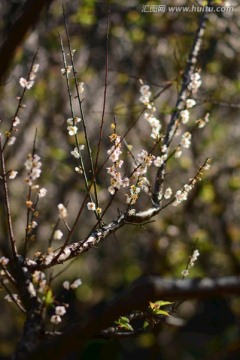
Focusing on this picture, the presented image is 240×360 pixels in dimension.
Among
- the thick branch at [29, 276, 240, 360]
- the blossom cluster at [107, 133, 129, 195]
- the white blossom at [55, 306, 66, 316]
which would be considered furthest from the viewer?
the blossom cluster at [107, 133, 129, 195]

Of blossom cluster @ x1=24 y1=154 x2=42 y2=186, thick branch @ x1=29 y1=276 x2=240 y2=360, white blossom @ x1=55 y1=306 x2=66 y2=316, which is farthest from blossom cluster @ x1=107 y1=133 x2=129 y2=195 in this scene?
thick branch @ x1=29 y1=276 x2=240 y2=360

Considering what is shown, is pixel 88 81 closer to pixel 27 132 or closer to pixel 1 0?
pixel 27 132

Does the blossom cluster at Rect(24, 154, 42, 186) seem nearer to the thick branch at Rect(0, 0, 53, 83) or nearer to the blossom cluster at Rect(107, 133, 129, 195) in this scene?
the blossom cluster at Rect(107, 133, 129, 195)

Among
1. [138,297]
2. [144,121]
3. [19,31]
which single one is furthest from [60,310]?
[144,121]

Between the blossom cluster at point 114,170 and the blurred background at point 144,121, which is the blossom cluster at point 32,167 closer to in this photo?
the blossom cluster at point 114,170

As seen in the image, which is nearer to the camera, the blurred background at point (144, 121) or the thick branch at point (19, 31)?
the thick branch at point (19, 31)

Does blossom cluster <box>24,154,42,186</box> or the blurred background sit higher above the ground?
the blurred background

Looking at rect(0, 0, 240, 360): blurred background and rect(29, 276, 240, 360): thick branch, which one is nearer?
rect(29, 276, 240, 360): thick branch

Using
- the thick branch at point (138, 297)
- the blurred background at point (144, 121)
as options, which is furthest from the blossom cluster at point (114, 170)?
the blurred background at point (144, 121)

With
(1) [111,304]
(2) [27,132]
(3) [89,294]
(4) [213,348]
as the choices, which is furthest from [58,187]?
(1) [111,304]
